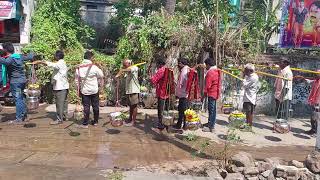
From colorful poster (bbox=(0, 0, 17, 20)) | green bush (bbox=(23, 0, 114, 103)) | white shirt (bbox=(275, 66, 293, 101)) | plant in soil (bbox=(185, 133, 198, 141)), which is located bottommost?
plant in soil (bbox=(185, 133, 198, 141))

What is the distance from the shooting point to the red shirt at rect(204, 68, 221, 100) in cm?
938

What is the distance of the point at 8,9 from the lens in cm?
1461

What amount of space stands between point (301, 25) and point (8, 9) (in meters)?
9.83

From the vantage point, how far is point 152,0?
18641mm

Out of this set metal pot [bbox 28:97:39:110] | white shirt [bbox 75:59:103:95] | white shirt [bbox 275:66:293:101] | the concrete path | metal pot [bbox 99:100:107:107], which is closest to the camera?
the concrete path

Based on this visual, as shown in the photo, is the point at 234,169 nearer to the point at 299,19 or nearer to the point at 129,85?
the point at 129,85

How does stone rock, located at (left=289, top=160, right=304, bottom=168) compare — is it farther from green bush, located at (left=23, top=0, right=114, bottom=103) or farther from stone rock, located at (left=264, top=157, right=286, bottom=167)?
green bush, located at (left=23, top=0, right=114, bottom=103)

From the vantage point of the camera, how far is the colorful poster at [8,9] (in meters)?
14.5

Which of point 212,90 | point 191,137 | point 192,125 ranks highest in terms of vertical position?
point 212,90

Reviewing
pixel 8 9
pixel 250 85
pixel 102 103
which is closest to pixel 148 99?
pixel 102 103

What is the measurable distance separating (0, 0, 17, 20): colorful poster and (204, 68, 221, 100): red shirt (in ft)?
26.9

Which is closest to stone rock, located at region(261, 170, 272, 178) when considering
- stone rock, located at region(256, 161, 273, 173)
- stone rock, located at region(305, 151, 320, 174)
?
stone rock, located at region(256, 161, 273, 173)

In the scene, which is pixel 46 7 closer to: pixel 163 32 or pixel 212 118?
pixel 163 32

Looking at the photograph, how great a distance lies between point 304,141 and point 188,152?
311 centimetres
